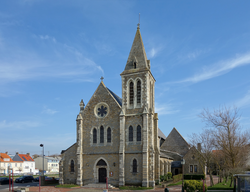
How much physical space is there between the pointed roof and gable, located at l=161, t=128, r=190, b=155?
22.6 metres

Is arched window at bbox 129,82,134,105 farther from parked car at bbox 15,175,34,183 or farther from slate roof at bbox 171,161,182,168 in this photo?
parked car at bbox 15,175,34,183

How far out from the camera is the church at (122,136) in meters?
31.3

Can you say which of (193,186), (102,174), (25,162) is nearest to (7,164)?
(25,162)

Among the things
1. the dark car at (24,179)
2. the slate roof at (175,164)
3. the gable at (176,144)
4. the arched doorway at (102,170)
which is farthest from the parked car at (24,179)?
the gable at (176,144)

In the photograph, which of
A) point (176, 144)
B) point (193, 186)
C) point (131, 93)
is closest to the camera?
point (193, 186)

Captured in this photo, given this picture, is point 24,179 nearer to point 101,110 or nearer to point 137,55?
→ point 101,110

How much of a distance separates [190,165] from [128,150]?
66.5 ft

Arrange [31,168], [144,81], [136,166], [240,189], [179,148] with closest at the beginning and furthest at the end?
1. [240,189]
2. [136,166]
3. [144,81]
4. [179,148]
5. [31,168]

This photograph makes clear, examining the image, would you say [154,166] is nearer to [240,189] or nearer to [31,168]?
[240,189]

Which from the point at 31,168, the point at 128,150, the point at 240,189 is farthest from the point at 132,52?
the point at 31,168

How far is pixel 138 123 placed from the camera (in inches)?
1278

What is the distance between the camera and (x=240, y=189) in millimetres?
17344

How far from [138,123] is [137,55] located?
33.5 feet

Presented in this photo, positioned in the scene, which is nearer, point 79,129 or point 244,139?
point 244,139
